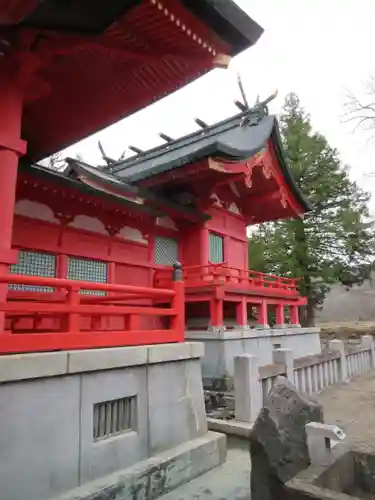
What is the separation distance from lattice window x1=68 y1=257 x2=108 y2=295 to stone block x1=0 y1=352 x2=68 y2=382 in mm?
5652

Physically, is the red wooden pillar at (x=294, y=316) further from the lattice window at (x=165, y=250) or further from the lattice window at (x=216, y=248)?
the lattice window at (x=165, y=250)

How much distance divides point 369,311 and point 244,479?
111 ft

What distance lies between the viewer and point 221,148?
34.4 feet

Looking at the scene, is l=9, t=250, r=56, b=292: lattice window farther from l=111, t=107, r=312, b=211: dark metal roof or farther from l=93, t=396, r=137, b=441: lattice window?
l=93, t=396, r=137, b=441: lattice window

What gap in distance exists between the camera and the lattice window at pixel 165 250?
1216 centimetres

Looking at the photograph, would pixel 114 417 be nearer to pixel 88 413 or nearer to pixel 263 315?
pixel 88 413

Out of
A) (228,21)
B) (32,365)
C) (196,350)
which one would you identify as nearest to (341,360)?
(196,350)

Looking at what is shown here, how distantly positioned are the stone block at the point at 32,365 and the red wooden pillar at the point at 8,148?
135 centimetres

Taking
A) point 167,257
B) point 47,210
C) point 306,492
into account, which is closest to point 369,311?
point 167,257

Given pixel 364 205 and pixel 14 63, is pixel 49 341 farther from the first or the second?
pixel 364 205

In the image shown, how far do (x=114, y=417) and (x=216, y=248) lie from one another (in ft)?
31.5

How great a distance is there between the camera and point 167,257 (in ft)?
41.2

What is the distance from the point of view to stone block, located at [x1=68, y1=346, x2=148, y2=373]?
409 centimetres

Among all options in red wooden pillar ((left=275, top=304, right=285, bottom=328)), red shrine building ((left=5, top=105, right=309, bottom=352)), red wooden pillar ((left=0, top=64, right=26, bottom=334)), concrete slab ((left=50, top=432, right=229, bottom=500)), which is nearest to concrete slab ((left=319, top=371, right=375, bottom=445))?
concrete slab ((left=50, top=432, right=229, bottom=500))
